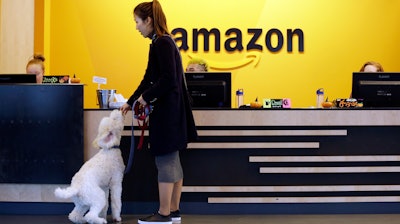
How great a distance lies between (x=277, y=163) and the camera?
437cm

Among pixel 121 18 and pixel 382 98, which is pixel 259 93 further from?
pixel 382 98

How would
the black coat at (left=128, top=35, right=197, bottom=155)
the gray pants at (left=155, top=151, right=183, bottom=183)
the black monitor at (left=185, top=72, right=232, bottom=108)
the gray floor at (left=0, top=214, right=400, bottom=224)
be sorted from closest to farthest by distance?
the black coat at (left=128, top=35, right=197, bottom=155)
the gray pants at (left=155, top=151, right=183, bottom=183)
the gray floor at (left=0, top=214, right=400, bottom=224)
the black monitor at (left=185, top=72, right=232, bottom=108)

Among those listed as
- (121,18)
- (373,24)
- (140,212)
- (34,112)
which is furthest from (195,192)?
(373,24)

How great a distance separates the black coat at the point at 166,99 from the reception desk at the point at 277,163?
2.18 feet

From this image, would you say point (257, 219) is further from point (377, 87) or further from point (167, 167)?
point (377, 87)

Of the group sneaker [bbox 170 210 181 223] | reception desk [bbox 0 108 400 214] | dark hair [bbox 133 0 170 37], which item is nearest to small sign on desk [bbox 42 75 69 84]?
reception desk [bbox 0 108 400 214]

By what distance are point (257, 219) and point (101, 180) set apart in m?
1.26

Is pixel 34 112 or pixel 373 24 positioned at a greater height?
pixel 373 24

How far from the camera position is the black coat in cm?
359

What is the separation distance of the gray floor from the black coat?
0.77 metres

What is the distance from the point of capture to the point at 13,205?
441 centimetres

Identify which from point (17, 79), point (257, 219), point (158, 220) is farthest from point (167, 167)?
point (17, 79)

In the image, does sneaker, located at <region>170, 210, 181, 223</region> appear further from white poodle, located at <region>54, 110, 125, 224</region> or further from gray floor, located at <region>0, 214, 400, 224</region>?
white poodle, located at <region>54, 110, 125, 224</region>

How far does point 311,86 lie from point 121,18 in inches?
104
